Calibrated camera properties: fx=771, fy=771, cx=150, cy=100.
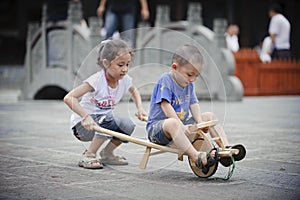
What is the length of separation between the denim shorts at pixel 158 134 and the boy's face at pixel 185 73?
30cm

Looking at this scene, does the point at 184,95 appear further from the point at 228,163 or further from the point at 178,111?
the point at 228,163

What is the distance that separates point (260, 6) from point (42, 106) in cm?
1309

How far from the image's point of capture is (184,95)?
5.21 metres

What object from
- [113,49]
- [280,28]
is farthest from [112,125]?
[280,28]

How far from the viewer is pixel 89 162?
554cm

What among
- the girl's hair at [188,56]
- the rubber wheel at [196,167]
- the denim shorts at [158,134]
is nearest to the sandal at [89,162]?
the denim shorts at [158,134]

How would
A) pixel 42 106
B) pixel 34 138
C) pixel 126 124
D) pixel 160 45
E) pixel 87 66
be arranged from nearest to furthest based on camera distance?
pixel 126 124, pixel 87 66, pixel 34 138, pixel 42 106, pixel 160 45

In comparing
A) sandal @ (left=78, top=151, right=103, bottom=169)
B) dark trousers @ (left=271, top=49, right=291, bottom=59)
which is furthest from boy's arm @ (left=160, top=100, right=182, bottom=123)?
dark trousers @ (left=271, top=49, right=291, bottom=59)

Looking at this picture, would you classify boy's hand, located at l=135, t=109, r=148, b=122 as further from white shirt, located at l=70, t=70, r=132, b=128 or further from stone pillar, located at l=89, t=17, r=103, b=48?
stone pillar, located at l=89, t=17, r=103, b=48

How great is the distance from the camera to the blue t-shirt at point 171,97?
513 centimetres

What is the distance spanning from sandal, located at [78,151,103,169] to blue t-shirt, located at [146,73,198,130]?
1.82 ft

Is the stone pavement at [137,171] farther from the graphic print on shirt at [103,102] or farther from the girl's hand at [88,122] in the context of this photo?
the girl's hand at [88,122]

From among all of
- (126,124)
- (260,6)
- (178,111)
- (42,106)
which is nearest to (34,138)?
(126,124)

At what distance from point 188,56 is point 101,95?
83 centimetres
